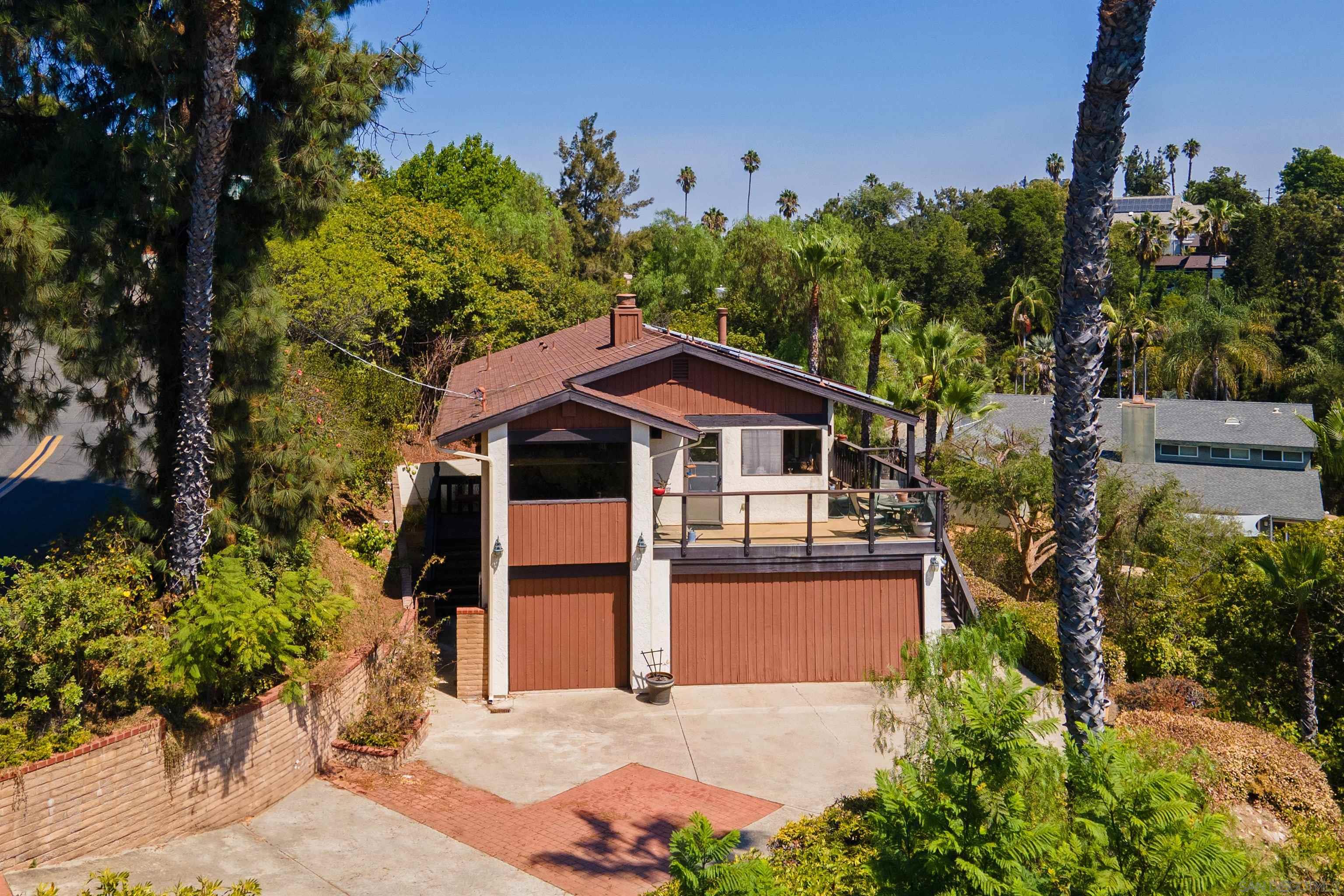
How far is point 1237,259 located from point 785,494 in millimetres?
68221

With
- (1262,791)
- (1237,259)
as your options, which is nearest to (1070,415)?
(1262,791)

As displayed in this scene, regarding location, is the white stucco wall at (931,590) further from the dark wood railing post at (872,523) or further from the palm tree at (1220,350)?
the palm tree at (1220,350)

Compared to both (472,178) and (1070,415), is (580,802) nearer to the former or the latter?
(1070,415)

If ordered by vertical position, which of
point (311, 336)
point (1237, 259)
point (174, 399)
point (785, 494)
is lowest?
point (785, 494)

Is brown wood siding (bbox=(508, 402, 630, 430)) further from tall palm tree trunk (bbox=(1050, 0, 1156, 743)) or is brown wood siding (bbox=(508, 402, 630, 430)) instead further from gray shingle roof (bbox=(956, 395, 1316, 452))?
gray shingle roof (bbox=(956, 395, 1316, 452))

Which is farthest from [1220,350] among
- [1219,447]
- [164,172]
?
[164,172]

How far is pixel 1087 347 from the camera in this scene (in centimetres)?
1023

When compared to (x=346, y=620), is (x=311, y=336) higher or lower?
higher

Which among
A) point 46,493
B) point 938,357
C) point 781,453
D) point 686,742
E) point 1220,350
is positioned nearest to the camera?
point 686,742

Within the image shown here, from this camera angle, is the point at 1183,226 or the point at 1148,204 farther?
the point at 1148,204

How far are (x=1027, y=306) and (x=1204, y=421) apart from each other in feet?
71.2

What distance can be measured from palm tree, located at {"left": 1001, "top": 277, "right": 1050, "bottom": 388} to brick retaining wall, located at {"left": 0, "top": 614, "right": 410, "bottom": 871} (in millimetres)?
60507

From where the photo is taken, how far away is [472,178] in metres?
61.2

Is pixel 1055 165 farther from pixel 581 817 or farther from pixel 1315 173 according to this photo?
pixel 581 817
